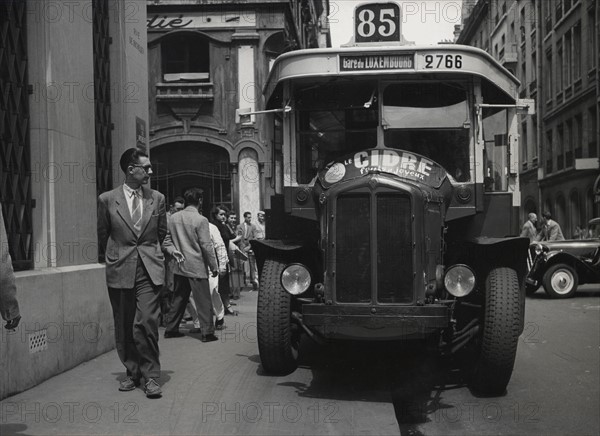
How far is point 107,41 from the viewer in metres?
9.34

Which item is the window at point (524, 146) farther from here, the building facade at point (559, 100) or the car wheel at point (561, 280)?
the car wheel at point (561, 280)

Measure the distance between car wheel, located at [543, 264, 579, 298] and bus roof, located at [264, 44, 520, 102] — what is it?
9248 mm

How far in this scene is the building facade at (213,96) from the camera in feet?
76.6

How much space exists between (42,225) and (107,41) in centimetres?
313

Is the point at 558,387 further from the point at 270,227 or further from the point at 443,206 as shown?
the point at 270,227

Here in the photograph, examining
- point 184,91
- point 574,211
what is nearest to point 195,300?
point 184,91

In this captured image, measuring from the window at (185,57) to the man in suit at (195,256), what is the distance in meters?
15.4

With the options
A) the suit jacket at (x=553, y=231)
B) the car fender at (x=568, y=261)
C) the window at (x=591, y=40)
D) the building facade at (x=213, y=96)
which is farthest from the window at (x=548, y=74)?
the car fender at (x=568, y=261)

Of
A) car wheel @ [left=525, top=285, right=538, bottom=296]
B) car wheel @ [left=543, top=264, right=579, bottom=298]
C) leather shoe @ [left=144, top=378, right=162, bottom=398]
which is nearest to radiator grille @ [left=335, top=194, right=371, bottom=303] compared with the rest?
leather shoe @ [left=144, top=378, right=162, bottom=398]

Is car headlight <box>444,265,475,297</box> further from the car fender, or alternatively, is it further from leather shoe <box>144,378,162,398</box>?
the car fender

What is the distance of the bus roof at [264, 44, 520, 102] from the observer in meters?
6.64

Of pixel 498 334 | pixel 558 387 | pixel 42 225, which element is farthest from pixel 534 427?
pixel 42 225

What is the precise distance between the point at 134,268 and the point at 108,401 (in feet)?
3.39

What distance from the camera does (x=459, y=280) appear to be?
5.96 meters
